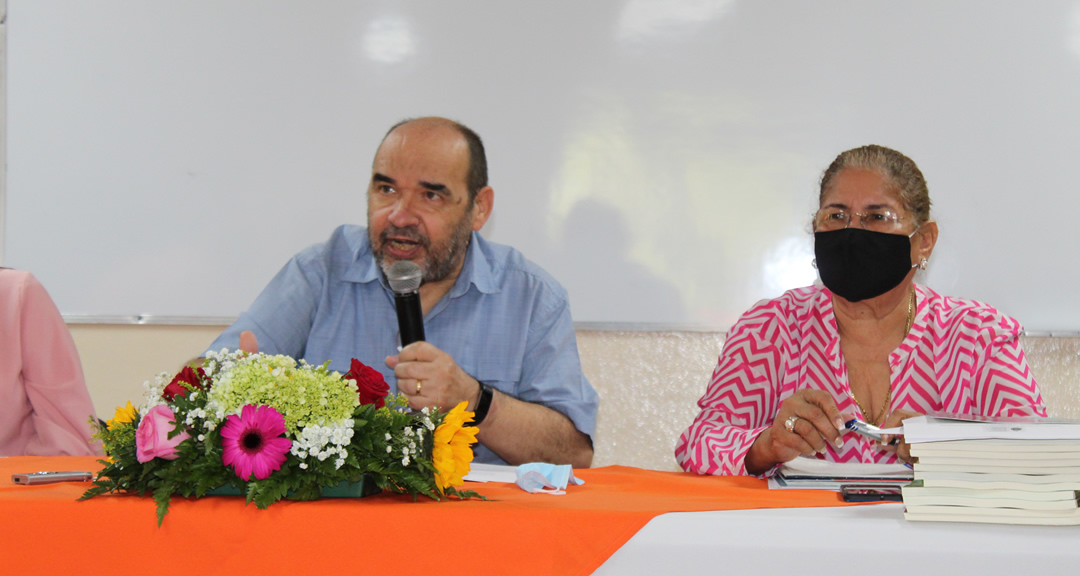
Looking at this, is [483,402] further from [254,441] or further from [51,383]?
[51,383]

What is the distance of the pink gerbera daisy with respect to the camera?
108 cm

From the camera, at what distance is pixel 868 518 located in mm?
1022

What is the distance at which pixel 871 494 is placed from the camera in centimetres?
116

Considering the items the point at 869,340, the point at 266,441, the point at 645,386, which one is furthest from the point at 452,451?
the point at 645,386

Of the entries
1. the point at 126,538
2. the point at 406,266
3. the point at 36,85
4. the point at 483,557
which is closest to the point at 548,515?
the point at 483,557

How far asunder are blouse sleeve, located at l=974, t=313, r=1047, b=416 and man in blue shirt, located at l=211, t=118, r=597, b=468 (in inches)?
35.6

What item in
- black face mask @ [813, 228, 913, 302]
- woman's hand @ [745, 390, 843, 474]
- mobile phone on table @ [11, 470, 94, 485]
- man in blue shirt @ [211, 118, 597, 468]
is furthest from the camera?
man in blue shirt @ [211, 118, 597, 468]

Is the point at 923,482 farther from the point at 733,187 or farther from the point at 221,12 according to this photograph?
the point at 221,12

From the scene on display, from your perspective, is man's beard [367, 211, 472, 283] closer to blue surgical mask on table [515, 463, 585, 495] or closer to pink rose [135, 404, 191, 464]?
blue surgical mask on table [515, 463, 585, 495]

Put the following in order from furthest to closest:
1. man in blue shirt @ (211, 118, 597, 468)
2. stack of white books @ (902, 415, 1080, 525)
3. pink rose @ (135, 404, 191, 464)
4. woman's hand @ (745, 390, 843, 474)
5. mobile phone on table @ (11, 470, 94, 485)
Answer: man in blue shirt @ (211, 118, 597, 468)
woman's hand @ (745, 390, 843, 474)
mobile phone on table @ (11, 470, 94, 485)
pink rose @ (135, 404, 191, 464)
stack of white books @ (902, 415, 1080, 525)

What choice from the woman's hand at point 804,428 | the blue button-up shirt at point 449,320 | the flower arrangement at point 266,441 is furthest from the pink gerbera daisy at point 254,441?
the blue button-up shirt at point 449,320

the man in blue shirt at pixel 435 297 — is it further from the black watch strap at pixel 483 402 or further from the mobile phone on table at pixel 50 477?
the mobile phone on table at pixel 50 477

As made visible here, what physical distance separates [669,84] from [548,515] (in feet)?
7.34

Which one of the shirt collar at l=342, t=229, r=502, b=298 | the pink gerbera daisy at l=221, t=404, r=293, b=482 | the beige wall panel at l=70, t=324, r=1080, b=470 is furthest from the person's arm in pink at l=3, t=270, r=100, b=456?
the beige wall panel at l=70, t=324, r=1080, b=470
